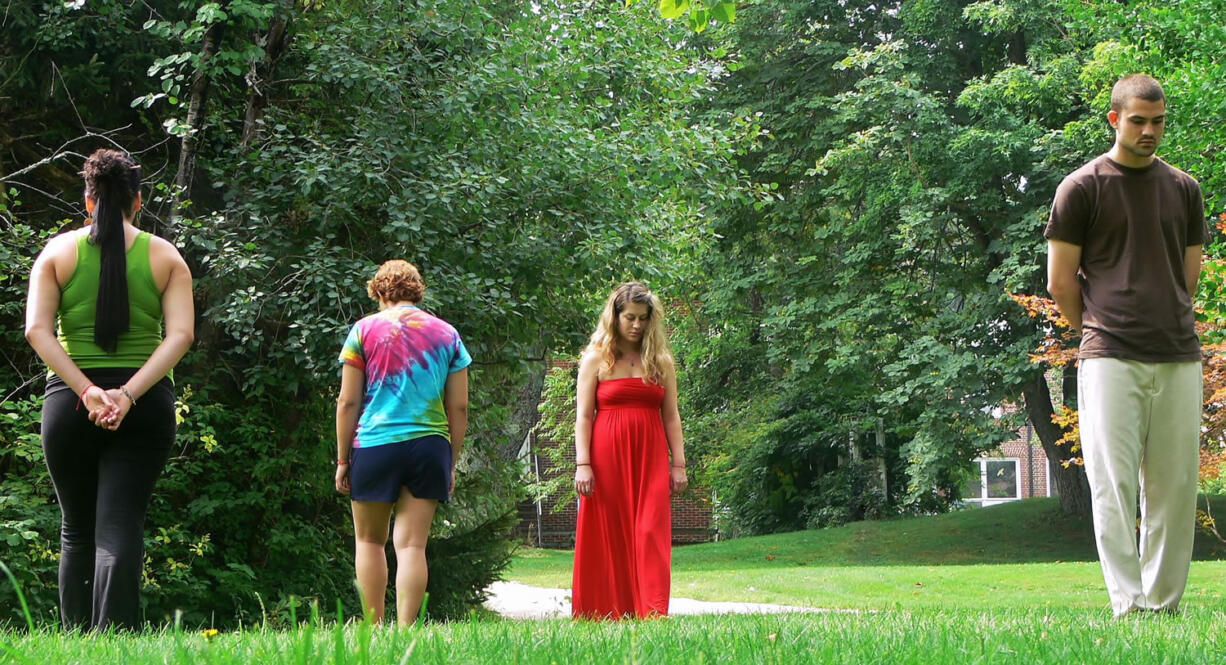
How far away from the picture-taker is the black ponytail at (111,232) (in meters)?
5.16

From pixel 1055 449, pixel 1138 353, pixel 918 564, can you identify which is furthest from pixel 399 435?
pixel 1055 449

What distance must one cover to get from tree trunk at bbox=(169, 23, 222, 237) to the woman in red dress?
13.4 feet

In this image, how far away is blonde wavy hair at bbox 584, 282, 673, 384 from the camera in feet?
23.9

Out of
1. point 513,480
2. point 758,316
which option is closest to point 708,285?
point 758,316

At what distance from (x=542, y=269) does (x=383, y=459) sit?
492 centimetres

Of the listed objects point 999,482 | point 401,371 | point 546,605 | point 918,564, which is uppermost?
point 401,371

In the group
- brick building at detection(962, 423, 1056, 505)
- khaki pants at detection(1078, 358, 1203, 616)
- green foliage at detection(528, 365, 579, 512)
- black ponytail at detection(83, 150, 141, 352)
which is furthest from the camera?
brick building at detection(962, 423, 1056, 505)

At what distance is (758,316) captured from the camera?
1075 inches

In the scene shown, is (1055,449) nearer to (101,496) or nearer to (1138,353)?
(1138,353)

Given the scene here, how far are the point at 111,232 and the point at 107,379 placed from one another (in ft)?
2.07

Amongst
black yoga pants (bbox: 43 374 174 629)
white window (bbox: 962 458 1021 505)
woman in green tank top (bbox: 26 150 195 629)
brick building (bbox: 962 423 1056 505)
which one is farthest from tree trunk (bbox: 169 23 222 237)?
white window (bbox: 962 458 1021 505)

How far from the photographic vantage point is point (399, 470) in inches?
242

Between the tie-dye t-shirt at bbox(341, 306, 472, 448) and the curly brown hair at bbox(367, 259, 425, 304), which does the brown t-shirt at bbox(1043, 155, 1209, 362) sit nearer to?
the tie-dye t-shirt at bbox(341, 306, 472, 448)

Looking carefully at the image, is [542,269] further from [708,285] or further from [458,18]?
[708,285]
